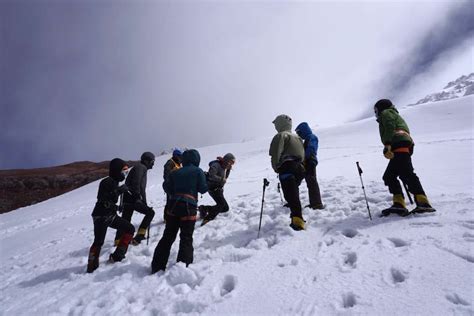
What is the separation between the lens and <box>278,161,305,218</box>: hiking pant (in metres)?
6.21

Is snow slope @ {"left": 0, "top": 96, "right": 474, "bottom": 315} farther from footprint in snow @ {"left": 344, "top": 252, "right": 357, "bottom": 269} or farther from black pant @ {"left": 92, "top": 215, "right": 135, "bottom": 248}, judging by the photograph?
black pant @ {"left": 92, "top": 215, "right": 135, "bottom": 248}

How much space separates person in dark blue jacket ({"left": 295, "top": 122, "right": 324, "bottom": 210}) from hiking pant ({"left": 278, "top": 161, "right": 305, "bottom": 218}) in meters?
1.03

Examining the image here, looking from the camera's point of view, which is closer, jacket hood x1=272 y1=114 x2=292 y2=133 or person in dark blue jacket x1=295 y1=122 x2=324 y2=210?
jacket hood x1=272 y1=114 x2=292 y2=133

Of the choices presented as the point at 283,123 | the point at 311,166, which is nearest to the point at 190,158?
the point at 283,123

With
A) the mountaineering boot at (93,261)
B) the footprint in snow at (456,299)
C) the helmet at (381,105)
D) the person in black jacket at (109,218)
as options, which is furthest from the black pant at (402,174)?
the mountaineering boot at (93,261)

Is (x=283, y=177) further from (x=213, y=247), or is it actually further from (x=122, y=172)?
(x=122, y=172)

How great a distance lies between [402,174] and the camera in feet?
19.4

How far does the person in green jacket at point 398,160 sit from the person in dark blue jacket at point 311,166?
182 centimetres

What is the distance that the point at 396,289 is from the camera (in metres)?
3.36

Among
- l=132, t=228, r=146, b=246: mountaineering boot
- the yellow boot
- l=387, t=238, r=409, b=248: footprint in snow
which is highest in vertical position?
the yellow boot

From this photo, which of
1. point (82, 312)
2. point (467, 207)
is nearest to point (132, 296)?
point (82, 312)

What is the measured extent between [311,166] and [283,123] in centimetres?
160

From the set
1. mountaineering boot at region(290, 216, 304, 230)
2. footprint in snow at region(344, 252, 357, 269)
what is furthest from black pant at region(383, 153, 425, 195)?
footprint in snow at region(344, 252, 357, 269)

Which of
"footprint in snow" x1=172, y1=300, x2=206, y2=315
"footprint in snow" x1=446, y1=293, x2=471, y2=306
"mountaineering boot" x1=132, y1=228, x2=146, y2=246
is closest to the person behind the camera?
"footprint in snow" x1=446, y1=293, x2=471, y2=306
